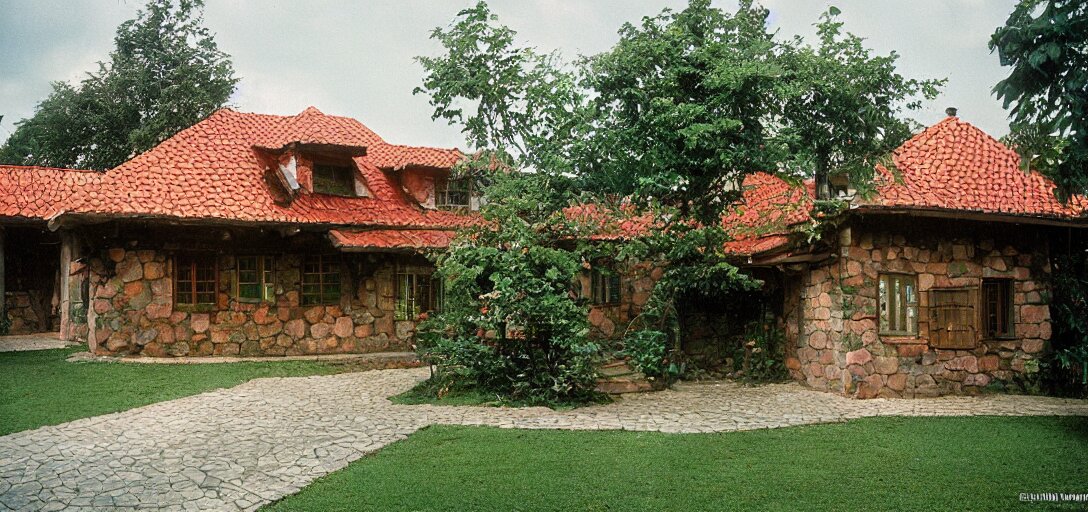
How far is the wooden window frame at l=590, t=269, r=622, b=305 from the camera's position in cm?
1541

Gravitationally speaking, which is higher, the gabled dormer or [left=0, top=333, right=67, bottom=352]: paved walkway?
the gabled dormer

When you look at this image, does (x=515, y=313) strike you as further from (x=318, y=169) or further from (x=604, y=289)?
(x=318, y=169)

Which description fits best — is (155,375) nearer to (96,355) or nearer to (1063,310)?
(96,355)

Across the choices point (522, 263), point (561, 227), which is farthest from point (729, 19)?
point (522, 263)

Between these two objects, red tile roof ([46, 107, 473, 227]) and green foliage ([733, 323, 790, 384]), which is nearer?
green foliage ([733, 323, 790, 384])

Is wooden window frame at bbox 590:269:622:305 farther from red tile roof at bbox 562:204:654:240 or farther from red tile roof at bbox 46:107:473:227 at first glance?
red tile roof at bbox 562:204:654:240

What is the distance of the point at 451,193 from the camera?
56.1ft

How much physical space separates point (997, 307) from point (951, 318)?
1.19m

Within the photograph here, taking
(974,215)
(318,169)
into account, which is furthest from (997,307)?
(318,169)

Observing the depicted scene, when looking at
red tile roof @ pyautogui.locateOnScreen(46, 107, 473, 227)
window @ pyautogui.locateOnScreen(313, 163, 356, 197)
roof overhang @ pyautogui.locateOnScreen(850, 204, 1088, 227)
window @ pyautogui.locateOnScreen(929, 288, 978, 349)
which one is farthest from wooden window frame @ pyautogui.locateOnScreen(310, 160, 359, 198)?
window @ pyautogui.locateOnScreen(929, 288, 978, 349)

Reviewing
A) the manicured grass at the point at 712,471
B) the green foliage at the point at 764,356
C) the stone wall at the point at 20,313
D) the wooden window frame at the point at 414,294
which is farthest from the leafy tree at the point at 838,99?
the stone wall at the point at 20,313

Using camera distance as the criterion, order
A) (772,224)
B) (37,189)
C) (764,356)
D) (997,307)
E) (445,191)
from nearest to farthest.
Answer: (997,307)
(772,224)
(764,356)
(37,189)
(445,191)

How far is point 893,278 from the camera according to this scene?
10578 millimetres

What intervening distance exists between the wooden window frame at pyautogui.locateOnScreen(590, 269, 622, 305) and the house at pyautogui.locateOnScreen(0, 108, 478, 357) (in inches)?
131
